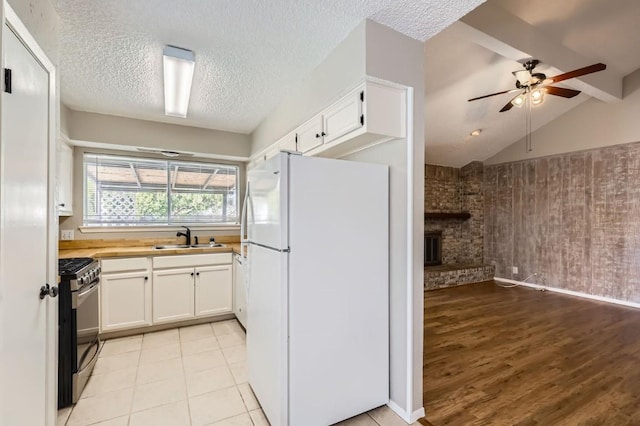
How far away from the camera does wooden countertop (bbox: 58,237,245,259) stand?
301 centimetres

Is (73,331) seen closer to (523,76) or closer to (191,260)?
(191,260)

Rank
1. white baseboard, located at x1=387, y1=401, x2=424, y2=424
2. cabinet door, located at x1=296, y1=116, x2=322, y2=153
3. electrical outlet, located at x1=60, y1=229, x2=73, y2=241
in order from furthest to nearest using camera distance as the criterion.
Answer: electrical outlet, located at x1=60, y1=229, x2=73, y2=241 → cabinet door, located at x1=296, y1=116, x2=322, y2=153 → white baseboard, located at x1=387, y1=401, x2=424, y2=424

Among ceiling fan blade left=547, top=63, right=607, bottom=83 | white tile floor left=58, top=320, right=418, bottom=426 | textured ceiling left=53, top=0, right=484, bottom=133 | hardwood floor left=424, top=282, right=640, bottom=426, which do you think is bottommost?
white tile floor left=58, top=320, right=418, bottom=426

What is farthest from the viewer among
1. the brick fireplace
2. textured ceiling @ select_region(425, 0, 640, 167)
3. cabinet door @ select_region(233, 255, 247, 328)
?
the brick fireplace

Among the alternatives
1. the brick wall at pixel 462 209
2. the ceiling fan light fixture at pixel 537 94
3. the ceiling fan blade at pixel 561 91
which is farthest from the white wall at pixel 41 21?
the brick wall at pixel 462 209

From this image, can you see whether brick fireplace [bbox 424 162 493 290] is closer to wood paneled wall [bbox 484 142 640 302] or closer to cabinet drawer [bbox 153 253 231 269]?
wood paneled wall [bbox 484 142 640 302]

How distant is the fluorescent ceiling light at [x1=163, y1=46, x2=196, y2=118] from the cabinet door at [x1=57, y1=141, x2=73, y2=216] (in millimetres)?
1377

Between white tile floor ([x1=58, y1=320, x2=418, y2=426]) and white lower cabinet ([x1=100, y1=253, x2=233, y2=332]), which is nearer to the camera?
white tile floor ([x1=58, y1=320, x2=418, y2=426])

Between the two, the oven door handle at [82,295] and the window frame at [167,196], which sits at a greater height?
the window frame at [167,196]

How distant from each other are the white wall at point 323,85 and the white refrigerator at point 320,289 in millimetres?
617

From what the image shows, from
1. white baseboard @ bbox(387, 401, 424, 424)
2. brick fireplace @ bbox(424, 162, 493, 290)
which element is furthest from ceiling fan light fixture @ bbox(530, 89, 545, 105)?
white baseboard @ bbox(387, 401, 424, 424)

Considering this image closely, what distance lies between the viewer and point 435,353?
274cm

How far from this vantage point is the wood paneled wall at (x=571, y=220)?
14.0 feet

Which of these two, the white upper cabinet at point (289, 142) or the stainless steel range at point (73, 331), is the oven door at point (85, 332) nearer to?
the stainless steel range at point (73, 331)
